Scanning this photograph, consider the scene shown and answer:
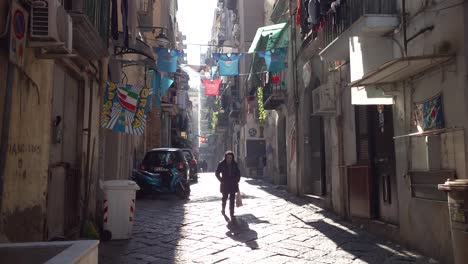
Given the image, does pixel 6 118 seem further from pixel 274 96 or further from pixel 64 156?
pixel 274 96

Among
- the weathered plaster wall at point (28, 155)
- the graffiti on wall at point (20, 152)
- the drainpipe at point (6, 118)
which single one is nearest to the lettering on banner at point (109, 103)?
the weathered plaster wall at point (28, 155)

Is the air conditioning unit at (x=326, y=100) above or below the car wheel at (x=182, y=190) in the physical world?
above

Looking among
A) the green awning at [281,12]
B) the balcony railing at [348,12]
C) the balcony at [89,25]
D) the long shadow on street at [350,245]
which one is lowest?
the long shadow on street at [350,245]

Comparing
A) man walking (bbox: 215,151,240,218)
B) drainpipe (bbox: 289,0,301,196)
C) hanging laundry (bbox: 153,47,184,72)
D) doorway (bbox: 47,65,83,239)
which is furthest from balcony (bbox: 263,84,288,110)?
doorway (bbox: 47,65,83,239)

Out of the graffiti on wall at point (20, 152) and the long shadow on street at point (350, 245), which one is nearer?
the graffiti on wall at point (20, 152)

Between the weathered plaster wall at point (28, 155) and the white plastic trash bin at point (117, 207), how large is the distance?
5.63 feet

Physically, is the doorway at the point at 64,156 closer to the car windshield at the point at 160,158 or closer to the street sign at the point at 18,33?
the street sign at the point at 18,33

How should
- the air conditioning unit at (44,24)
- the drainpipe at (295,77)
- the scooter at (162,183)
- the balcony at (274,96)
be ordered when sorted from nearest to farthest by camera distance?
the air conditioning unit at (44,24) → the scooter at (162,183) → the drainpipe at (295,77) → the balcony at (274,96)

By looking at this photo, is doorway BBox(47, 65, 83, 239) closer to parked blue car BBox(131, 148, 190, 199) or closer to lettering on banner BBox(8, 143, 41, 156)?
lettering on banner BBox(8, 143, 41, 156)

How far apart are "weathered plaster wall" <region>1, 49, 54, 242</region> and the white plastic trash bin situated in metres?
1.72

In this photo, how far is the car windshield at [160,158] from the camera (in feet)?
46.2

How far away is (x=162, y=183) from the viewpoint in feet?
44.5

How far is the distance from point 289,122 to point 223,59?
132 inches

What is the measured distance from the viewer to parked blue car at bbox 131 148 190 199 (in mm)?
13547
